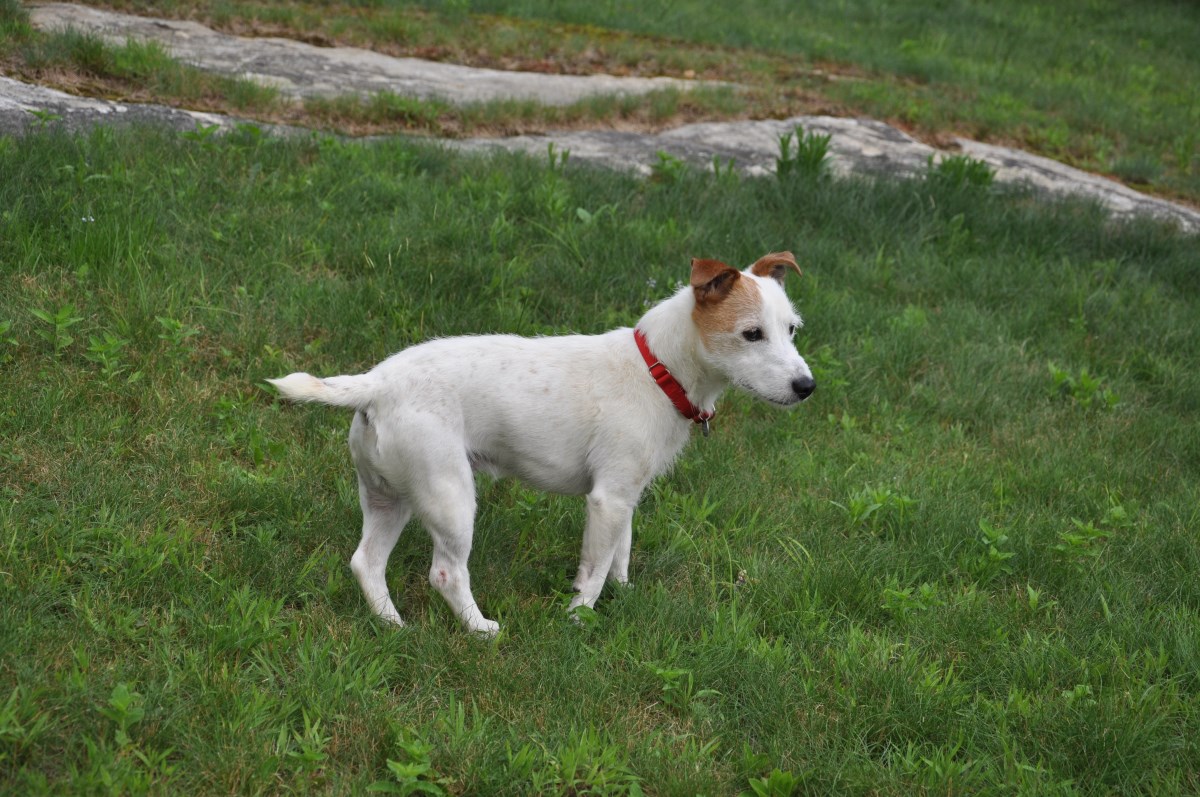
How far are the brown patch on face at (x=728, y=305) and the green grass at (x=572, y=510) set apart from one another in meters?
1.06

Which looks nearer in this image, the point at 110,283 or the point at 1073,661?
the point at 1073,661

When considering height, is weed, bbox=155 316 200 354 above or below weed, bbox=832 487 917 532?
above

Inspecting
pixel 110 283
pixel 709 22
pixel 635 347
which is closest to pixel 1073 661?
pixel 635 347

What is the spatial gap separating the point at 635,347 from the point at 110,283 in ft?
9.58

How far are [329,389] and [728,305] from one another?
1.58m

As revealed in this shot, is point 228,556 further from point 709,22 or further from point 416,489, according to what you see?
point 709,22

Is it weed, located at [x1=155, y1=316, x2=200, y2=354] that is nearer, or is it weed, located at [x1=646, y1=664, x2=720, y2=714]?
weed, located at [x1=646, y1=664, x2=720, y2=714]

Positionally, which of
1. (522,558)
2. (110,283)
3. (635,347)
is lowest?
(522,558)

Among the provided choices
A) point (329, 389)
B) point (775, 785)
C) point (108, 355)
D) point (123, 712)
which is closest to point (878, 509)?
point (775, 785)

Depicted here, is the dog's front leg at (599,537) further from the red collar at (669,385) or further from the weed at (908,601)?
the weed at (908,601)

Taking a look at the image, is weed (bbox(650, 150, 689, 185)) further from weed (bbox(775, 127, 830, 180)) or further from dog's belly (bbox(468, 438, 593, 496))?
dog's belly (bbox(468, 438, 593, 496))

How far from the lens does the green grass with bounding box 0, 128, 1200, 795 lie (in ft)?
11.8

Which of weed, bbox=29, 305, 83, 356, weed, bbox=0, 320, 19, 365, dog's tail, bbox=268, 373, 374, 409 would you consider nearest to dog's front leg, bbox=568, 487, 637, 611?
dog's tail, bbox=268, 373, 374, 409

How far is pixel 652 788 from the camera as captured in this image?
3.54 metres
